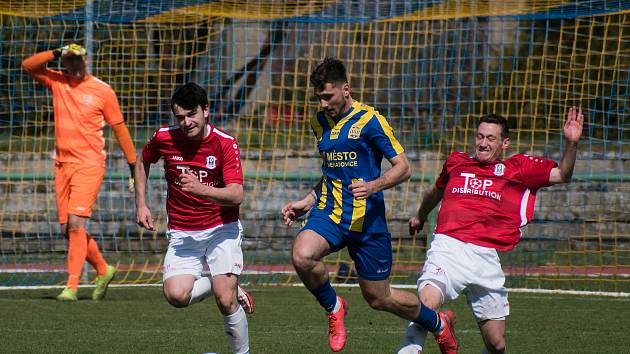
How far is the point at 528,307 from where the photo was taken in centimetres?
1075

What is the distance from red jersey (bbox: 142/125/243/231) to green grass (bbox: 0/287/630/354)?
0.98 metres

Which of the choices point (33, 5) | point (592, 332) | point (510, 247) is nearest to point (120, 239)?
point (33, 5)

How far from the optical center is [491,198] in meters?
7.17

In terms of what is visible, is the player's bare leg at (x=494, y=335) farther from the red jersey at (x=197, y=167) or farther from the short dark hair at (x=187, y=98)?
the short dark hair at (x=187, y=98)

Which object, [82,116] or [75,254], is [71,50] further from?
[75,254]

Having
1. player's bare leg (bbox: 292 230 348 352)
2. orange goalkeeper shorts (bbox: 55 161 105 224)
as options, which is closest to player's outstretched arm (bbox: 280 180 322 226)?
player's bare leg (bbox: 292 230 348 352)

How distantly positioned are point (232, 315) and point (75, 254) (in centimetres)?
424

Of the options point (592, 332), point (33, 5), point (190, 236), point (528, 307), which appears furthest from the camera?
point (33, 5)

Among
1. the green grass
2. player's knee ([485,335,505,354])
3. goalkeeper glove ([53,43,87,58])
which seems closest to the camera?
player's knee ([485,335,505,354])

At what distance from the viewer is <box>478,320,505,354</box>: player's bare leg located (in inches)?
268

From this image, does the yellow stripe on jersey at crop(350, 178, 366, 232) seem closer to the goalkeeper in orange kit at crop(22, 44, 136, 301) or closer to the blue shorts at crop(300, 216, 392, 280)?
the blue shorts at crop(300, 216, 392, 280)

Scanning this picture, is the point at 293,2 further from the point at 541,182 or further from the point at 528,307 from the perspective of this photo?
the point at 541,182

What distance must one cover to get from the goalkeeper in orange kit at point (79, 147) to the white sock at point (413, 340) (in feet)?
15.8

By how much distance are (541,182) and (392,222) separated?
29.3 feet
